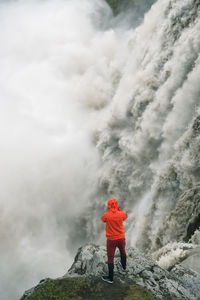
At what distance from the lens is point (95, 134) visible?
2041 centimetres

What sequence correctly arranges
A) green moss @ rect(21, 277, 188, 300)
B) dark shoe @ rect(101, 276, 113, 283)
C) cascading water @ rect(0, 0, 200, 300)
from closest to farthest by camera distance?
green moss @ rect(21, 277, 188, 300), dark shoe @ rect(101, 276, 113, 283), cascading water @ rect(0, 0, 200, 300)

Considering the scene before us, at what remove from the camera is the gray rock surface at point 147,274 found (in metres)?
5.90

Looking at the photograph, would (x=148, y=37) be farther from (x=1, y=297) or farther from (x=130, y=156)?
(x=1, y=297)

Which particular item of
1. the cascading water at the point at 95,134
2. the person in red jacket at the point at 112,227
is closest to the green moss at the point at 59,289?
the person in red jacket at the point at 112,227

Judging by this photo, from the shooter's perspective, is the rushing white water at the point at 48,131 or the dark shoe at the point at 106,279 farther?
the rushing white water at the point at 48,131

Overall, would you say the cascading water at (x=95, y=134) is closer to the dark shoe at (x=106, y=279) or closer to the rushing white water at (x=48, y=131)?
the rushing white water at (x=48, y=131)

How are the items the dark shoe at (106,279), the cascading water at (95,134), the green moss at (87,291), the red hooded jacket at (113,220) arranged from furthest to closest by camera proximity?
the cascading water at (95,134) < the dark shoe at (106,279) < the red hooded jacket at (113,220) < the green moss at (87,291)

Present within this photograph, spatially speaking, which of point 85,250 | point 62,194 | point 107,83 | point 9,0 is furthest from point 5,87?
point 85,250

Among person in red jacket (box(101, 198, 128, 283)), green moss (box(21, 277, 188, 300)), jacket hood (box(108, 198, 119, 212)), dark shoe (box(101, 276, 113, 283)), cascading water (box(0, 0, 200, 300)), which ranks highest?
cascading water (box(0, 0, 200, 300))

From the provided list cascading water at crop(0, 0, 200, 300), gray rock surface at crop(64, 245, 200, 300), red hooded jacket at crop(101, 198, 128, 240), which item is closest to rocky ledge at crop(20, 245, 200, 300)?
gray rock surface at crop(64, 245, 200, 300)

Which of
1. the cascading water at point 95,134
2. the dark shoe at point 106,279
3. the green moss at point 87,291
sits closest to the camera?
the green moss at point 87,291

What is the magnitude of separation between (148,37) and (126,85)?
12.0 feet

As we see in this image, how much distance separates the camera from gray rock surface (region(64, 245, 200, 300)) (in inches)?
232

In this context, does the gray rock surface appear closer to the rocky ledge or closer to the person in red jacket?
the rocky ledge
